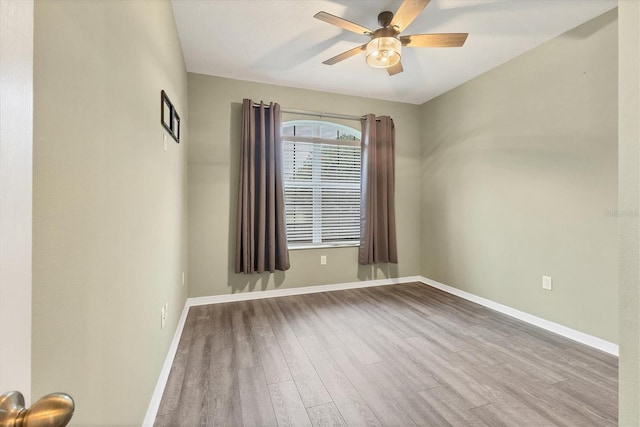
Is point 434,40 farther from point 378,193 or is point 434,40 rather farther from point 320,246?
point 320,246

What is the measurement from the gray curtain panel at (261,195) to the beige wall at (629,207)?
280 centimetres

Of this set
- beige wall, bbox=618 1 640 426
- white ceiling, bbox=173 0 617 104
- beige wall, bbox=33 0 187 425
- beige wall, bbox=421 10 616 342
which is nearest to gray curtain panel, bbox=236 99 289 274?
white ceiling, bbox=173 0 617 104

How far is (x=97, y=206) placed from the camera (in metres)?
0.86

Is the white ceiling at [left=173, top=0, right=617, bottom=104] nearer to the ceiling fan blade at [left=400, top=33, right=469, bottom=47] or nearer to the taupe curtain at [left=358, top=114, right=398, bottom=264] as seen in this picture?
the ceiling fan blade at [left=400, top=33, right=469, bottom=47]

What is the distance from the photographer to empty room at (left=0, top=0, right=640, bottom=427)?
67cm

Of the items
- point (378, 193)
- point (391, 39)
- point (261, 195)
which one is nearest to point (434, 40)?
point (391, 39)

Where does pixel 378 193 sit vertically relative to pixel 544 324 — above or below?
above

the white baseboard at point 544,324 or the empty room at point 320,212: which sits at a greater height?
the empty room at point 320,212

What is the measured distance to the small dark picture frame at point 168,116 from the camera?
175 centimetres

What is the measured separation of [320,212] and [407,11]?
2.38 meters

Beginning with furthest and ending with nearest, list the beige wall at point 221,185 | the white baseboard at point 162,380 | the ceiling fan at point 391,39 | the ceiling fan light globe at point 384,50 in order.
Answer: the beige wall at point 221,185
the ceiling fan light globe at point 384,50
the ceiling fan at point 391,39
the white baseboard at point 162,380

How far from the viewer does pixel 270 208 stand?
326 centimetres

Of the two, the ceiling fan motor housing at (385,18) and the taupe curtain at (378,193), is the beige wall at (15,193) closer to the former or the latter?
the ceiling fan motor housing at (385,18)

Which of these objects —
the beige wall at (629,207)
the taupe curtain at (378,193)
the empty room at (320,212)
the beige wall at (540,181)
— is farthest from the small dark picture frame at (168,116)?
the beige wall at (540,181)
